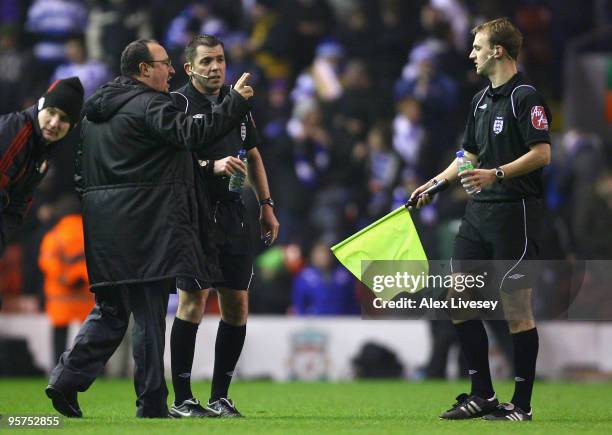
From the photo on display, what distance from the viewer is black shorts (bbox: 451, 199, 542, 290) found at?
8617mm

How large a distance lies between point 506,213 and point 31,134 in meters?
2.99

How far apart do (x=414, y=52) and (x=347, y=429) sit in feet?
34.8

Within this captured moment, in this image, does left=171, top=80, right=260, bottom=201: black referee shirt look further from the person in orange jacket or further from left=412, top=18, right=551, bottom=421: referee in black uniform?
the person in orange jacket

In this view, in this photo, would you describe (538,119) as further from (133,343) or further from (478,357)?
(133,343)

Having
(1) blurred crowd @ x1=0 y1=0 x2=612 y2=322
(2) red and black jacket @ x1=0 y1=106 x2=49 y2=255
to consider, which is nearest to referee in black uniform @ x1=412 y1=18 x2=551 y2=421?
(2) red and black jacket @ x1=0 y1=106 x2=49 y2=255

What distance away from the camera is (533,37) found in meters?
18.5

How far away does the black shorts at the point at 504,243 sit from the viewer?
339 inches

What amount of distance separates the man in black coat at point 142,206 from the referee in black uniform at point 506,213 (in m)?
1.62

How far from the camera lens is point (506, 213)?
8664 millimetres

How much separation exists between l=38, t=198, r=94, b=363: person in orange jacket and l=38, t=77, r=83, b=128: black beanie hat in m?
6.19

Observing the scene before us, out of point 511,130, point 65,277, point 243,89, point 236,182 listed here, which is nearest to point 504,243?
point 511,130

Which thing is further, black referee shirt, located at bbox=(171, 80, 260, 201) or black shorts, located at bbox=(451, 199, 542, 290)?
black referee shirt, located at bbox=(171, 80, 260, 201)

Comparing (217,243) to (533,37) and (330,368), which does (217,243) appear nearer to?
(330,368)

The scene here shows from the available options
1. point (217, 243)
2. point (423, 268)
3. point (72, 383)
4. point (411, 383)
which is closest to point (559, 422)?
point (423, 268)
